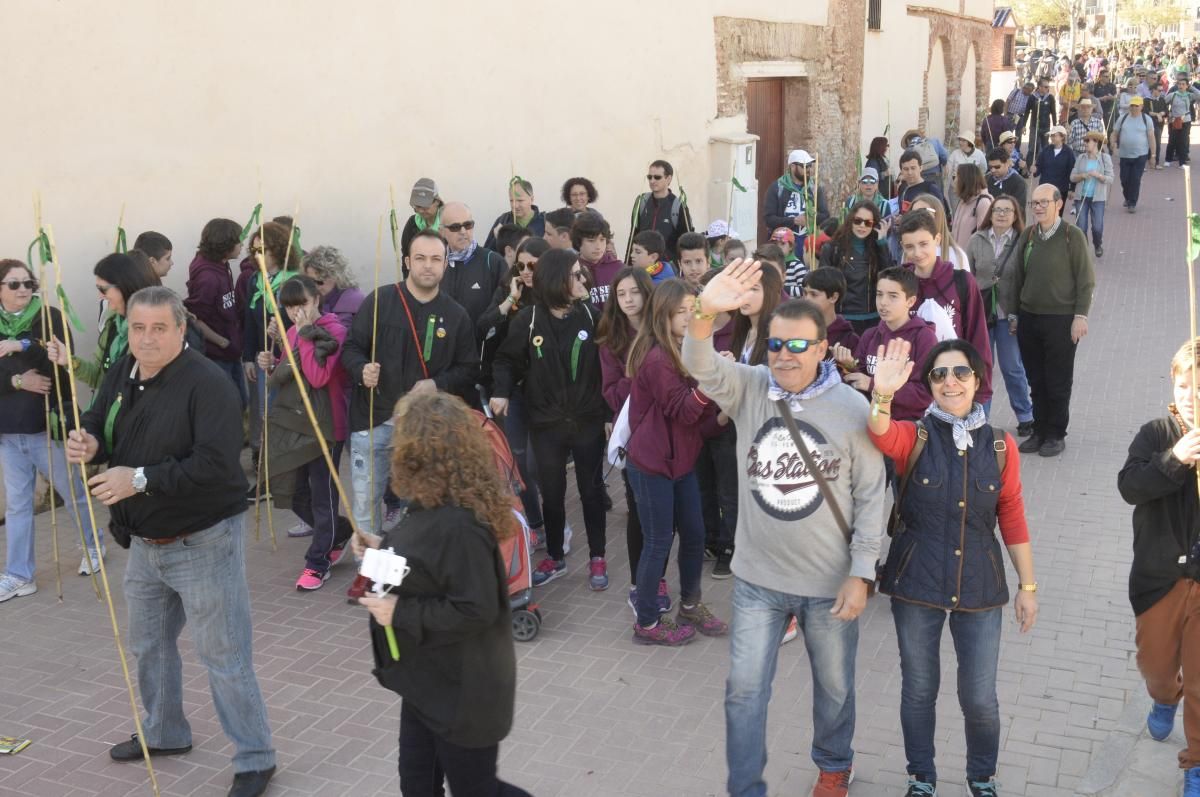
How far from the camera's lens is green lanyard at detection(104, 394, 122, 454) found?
178 inches

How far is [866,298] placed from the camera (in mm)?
7832

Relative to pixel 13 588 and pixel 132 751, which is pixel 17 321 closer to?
pixel 13 588

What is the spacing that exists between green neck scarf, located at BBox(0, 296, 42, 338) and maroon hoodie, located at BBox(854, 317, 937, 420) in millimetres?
4271

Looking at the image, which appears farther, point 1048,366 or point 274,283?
point 1048,366

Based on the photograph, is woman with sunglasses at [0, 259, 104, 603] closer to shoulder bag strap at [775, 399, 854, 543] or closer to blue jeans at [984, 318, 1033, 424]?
shoulder bag strap at [775, 399, 854, 543]

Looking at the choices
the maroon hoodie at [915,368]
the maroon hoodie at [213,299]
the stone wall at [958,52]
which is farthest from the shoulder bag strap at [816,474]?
the stone wall at [958,52]

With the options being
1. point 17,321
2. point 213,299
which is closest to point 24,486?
point 17,321

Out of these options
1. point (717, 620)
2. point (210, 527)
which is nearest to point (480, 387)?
point (717, 620)

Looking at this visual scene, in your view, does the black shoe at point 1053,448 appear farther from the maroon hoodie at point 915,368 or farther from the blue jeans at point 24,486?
the blue jeans at point 24,486

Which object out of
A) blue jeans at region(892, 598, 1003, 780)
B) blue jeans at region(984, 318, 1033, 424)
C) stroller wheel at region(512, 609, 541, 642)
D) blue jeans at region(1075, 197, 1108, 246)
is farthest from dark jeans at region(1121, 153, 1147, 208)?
blue jeans at region(892, 598, 1003, 780)

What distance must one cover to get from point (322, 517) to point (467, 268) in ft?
6.64

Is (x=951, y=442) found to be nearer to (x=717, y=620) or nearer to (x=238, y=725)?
(x=717, y=620)

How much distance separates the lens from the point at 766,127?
55.4 feet

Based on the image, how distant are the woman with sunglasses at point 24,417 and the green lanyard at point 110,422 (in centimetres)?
173
